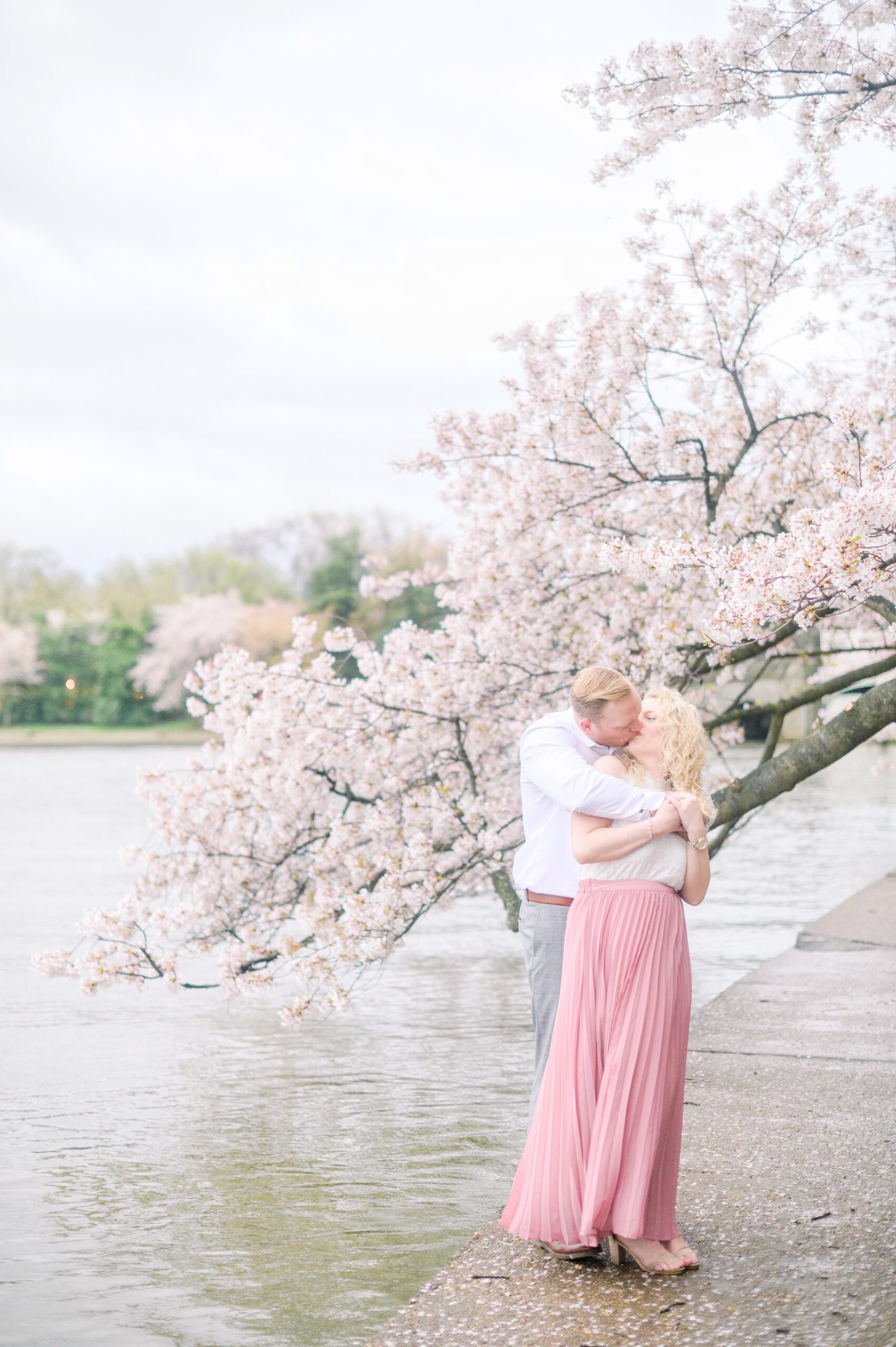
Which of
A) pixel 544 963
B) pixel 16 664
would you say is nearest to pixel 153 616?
pixel 16 664

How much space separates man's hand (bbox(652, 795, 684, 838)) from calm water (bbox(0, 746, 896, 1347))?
1.82 m

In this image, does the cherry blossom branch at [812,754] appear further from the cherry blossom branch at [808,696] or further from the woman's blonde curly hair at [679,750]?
the woman's blonde curly hair at [679,750]

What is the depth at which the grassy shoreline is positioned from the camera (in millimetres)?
67125

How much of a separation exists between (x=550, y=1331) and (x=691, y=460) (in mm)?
6140

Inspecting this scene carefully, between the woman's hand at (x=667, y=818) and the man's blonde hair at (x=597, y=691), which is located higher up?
the man's blonde hair at (x=597, y=691)

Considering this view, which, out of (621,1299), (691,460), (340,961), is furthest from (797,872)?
(621,1299)

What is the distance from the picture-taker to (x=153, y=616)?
84.1 metres

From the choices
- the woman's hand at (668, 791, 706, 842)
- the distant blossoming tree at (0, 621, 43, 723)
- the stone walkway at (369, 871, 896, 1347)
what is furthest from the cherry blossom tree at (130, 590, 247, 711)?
the woman's hand at (668, 791, 706, 842)

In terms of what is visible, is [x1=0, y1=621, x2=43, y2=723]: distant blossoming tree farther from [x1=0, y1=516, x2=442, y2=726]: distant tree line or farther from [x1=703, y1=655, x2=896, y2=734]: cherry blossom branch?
[x1=703, y1=655, x2=896, y2=734]: cherry blossom branch

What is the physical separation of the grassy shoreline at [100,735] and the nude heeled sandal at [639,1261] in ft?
198

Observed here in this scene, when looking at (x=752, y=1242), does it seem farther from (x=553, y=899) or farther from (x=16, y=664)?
(x=16, y=664)

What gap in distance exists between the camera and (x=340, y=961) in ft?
24.7

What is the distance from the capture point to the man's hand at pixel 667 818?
3.88 m

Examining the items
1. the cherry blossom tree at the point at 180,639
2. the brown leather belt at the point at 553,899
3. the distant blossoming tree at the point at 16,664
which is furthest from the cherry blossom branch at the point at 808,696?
the distant blossoming tree at the point at 16,664
